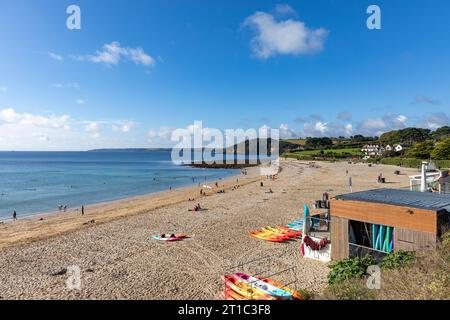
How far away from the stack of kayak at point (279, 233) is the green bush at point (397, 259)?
284 inches

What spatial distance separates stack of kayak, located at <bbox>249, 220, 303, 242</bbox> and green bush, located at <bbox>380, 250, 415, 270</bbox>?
720 cm

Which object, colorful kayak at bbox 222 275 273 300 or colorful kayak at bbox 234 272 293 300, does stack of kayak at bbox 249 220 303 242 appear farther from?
colorful kayak at bbox 222 275 273 300

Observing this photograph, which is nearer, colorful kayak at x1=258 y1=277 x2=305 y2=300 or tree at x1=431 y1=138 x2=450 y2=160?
colorful kayak at x1=258 y1=277 x2=305 y2=300

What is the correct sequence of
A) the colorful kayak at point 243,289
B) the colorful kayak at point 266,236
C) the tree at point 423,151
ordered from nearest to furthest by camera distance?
1. the colorful kayak at point 243,289
2. the colorful kayak at point 266,236
3. the tree at point 423,151

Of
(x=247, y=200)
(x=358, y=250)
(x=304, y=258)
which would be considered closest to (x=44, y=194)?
(x=247, y=200)

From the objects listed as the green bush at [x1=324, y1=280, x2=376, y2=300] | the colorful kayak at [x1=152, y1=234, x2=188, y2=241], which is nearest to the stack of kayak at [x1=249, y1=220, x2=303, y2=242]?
the colorful kayak at [x1=152, y1=234, x2=188, y2=241]

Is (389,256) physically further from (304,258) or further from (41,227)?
(41,227)

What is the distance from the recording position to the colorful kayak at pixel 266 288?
31.5ft

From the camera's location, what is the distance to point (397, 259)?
963cm

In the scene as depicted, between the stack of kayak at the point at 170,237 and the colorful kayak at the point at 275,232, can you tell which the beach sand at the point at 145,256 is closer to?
the stack of kayak at the point at 170,237

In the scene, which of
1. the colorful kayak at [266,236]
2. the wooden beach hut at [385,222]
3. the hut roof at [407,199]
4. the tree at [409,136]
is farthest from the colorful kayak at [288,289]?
the tree at [409,136]

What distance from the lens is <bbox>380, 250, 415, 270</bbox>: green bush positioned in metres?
9.24

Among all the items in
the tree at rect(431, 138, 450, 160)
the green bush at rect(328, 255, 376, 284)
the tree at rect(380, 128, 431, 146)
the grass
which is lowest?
the green bush at rect(328, 255, 376, 284)
